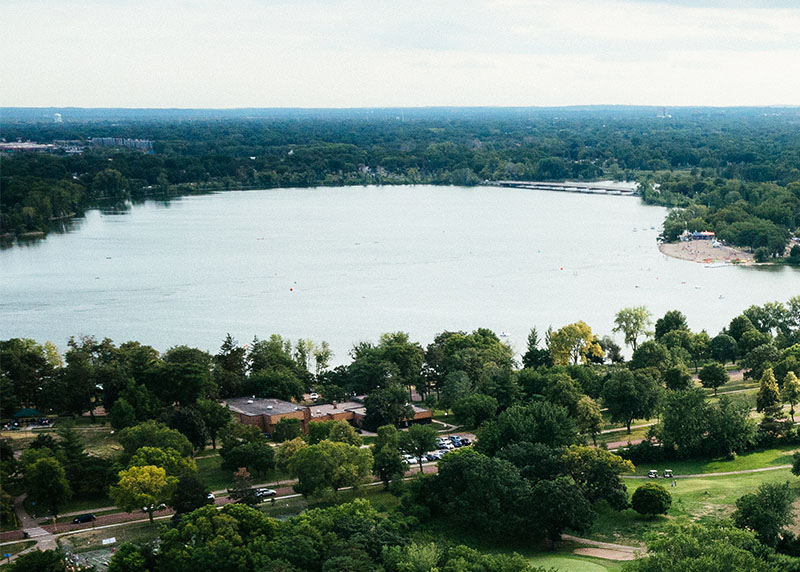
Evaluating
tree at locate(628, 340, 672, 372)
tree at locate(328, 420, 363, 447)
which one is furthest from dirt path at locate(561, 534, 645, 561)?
tree at locate(628, 340, 672, 372)

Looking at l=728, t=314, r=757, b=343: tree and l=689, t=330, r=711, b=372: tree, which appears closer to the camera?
l=689, t=330, r=711, b=372: tree

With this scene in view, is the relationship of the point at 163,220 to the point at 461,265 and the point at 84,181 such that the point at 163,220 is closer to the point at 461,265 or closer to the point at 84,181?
the point at 84,181

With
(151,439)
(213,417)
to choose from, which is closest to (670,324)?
(213,417)

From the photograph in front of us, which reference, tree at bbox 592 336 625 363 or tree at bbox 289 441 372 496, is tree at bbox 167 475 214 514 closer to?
tree at bbox 289 441 372 496

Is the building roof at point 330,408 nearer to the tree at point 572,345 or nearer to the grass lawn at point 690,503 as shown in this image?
the tree at point 572,345

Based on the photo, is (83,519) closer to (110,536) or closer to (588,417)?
(110,536)

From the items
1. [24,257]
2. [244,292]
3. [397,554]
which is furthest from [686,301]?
[24,257]

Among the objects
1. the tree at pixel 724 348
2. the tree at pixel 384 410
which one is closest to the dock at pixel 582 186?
the tree at pixel 724 348
